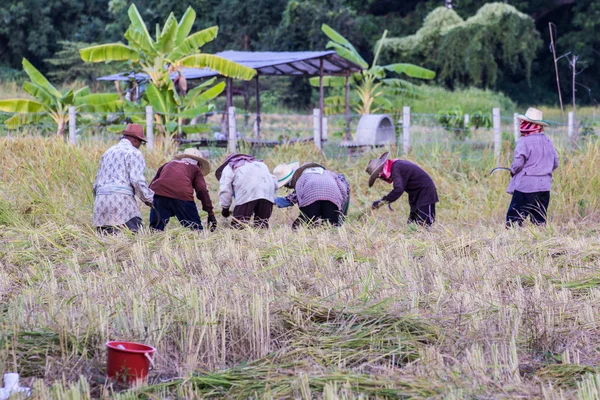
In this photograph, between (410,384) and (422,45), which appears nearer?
(410,384)

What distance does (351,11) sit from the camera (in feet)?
113

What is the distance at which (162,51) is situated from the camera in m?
14.9

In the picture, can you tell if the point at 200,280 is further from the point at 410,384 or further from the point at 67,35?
the point at 67,35

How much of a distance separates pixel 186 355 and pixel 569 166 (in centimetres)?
758

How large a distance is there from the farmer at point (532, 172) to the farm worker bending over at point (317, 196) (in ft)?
5.73

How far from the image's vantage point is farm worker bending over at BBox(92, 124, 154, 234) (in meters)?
7.85

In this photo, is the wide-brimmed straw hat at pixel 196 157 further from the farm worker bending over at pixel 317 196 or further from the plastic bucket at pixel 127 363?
the plastic bucket at pixel 127 363

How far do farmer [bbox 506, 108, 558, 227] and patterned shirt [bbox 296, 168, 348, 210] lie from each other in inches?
70.1

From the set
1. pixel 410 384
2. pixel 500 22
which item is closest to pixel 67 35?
pixel 500 22

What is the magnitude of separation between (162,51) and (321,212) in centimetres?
737

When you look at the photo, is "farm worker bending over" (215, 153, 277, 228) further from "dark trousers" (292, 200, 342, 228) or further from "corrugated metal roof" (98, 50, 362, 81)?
"corrugated metal roof" (98, 50, 362, 81)

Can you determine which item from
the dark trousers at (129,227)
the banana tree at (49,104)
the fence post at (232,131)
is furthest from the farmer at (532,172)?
the banana tree at (49,104)

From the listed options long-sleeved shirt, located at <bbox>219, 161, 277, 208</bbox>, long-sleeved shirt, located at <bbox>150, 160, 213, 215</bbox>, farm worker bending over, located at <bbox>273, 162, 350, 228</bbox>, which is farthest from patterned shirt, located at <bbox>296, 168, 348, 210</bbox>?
long-sleeved shirt, located at <bbox>150, 160, 213, 215</bbox>

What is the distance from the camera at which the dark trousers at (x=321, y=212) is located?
8508 mm
